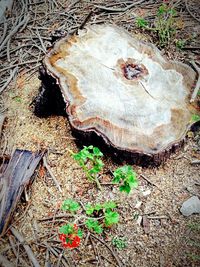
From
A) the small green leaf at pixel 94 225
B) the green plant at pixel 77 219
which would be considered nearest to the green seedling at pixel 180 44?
the green plant at pixel 77 219

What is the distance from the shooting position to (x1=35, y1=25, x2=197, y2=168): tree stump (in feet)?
7.30

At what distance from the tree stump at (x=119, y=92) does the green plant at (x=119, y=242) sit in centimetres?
52

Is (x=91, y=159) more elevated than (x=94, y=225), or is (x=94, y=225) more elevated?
(x=91, y=159)

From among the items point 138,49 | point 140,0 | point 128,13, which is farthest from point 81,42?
point 140,0

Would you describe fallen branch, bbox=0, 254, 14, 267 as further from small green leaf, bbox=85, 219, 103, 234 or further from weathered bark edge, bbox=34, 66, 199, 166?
weathered bark edge, bbox=34, 66, 199, 166

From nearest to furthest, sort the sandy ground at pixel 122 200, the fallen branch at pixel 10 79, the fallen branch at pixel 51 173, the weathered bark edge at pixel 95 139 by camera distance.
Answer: the sandy ground at pixel 122 200
the weathered bark edge at pixel 95 139
the fallen branch at pixel 51 173
the fallen branch at pixel 10 79

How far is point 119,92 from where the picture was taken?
93.1 inches

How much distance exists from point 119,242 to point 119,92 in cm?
97

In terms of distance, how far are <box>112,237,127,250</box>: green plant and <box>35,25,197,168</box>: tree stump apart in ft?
1.71

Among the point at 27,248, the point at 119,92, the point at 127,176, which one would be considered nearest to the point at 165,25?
the point at 119,92

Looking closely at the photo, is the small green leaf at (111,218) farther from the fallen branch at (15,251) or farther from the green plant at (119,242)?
the fallen branch at (15,251)

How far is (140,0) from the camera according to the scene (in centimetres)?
376

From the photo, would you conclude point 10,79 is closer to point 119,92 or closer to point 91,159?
point 119,92

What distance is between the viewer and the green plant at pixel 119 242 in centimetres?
207
